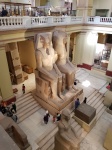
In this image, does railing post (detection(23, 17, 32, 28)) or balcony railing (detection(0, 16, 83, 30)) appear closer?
balcony railing (detection(0, 16, 83, 30))

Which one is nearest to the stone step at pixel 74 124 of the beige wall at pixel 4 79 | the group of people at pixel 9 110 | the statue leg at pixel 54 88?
the statue leg at pixel 54 88

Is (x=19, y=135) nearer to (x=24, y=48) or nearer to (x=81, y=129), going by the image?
(x=81, y=129)

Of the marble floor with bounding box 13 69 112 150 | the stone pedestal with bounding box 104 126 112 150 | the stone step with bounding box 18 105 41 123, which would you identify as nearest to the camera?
the stone pedestal with bounding box 104 126 112 150

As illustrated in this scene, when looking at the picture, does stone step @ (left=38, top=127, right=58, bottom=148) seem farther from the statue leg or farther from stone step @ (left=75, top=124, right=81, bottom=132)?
the statue leg

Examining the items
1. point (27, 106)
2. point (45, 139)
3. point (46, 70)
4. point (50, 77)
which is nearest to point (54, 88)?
point (50, 77)

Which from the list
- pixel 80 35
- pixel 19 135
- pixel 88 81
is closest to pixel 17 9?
pixel 80 35

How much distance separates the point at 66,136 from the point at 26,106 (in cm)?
422

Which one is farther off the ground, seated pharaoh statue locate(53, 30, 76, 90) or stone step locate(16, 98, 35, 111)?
seated pharaoh statue locate(53, 30, 76, 90)

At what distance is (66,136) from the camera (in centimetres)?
628

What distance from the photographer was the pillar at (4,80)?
A: 852 cm

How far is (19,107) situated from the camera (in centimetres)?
943

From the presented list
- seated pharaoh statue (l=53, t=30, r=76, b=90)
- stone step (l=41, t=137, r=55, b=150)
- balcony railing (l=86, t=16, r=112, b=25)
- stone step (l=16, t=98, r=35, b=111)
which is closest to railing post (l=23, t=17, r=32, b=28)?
seated pharaoh statue (l=53, t=30, r=76, b=90)

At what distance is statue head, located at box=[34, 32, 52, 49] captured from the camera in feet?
28.3

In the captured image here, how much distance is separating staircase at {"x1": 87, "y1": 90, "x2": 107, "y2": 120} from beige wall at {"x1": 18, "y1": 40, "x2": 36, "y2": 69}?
6.24 meters
